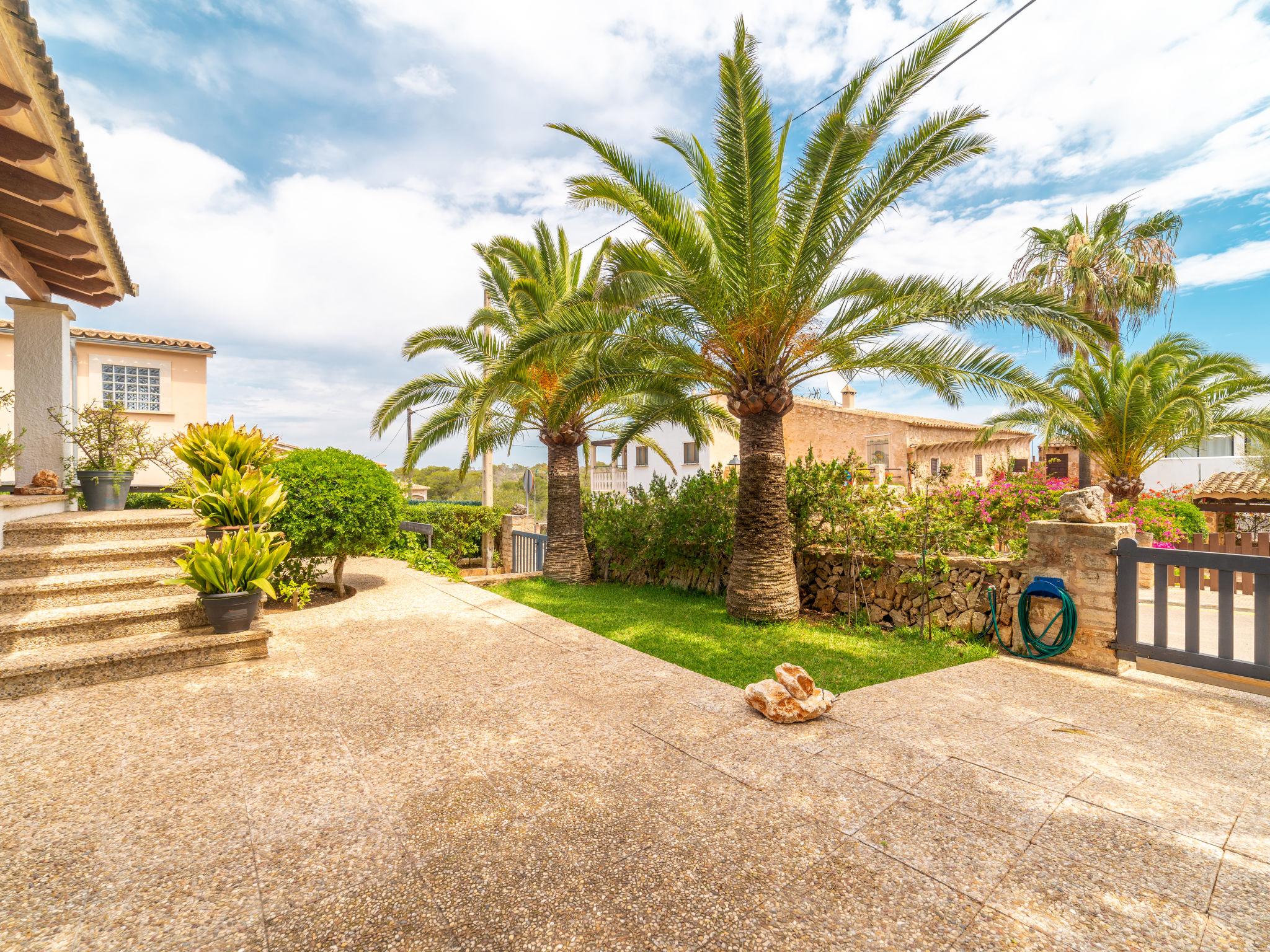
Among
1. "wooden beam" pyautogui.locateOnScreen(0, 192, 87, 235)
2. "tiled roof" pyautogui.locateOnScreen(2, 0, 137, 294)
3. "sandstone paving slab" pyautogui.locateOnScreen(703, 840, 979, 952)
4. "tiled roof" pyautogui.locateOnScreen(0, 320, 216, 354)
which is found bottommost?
"sandstone paving slab" pyautogui.locateOnScreen(703, 840, 979, 952)

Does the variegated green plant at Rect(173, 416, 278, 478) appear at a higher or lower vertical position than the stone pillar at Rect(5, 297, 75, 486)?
lower

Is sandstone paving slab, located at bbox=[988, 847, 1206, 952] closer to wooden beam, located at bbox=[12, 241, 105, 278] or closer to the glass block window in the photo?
wooden beam, located at bbox=[12, 241, 105, 278]

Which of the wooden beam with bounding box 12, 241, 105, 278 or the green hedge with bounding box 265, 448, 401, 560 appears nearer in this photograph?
the wooden beam with bounding box 12, 241, 105, 278

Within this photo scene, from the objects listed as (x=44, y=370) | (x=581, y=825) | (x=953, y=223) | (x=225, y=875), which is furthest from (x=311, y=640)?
(x=953, y=223)

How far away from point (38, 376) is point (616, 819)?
8.87m

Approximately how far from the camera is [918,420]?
23953mm

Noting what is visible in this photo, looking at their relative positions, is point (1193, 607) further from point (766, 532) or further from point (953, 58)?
point (953, 58)

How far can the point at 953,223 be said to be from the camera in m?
9.49

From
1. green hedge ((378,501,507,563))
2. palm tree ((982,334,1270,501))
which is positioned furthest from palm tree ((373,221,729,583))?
palm tree ((982,334,1270,501))

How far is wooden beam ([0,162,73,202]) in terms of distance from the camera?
14.8 feet

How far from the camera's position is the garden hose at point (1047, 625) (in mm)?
5180

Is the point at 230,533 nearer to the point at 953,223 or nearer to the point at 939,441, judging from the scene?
the point at 953,223

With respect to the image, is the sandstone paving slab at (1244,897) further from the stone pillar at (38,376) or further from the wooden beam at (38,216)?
the stone pillar at (38,376)

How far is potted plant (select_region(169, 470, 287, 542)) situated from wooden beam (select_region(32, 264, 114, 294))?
3.30 m
